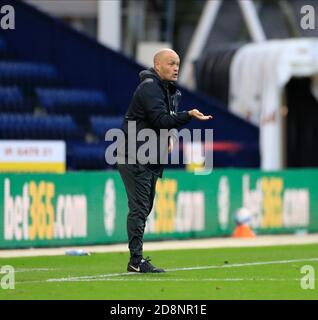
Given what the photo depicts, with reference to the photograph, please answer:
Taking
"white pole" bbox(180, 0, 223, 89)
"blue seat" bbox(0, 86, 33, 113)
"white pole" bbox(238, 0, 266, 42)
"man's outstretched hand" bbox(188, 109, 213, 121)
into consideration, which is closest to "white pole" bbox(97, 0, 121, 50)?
"white pole" bbox(180, 0, 223, 89)

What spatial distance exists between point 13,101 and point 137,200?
13.3 meters

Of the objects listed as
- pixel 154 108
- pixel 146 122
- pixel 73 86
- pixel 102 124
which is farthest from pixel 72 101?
pixel 154 108

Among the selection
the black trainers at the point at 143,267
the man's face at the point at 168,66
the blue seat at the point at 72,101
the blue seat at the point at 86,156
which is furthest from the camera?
the blue seat at the point at 72,101

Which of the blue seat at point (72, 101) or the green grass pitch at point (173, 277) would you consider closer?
the green grass pitch at point (173, 277)

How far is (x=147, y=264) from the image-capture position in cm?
1275

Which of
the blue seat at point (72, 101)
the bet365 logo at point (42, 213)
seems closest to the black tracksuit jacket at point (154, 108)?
the bet365 logo at point (42, 213)

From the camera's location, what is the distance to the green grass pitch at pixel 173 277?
1091 centimetres

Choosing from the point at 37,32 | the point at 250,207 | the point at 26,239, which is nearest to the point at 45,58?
the point at 37,32

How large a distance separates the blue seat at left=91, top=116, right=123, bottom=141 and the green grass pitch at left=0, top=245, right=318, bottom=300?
9.46 m

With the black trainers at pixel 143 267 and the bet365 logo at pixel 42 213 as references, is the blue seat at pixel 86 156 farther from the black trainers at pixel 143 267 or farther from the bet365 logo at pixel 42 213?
the black trainers at pixel 143 267

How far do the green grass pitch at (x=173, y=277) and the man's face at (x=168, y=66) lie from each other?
2051 mm

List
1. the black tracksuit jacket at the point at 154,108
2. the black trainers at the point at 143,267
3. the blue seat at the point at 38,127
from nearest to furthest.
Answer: the black tracksuit jacket at the point at 154,108, the black trainers at the point at 143,267, the blue seat at the point at 38,127

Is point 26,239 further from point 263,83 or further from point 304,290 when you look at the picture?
point 263,83

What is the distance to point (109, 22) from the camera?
99.9 feet
